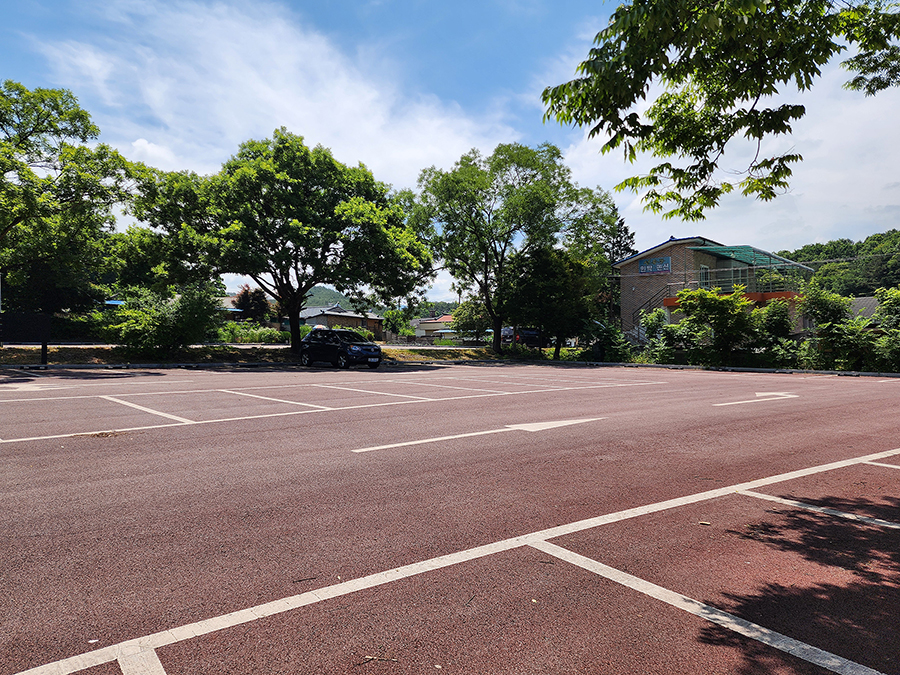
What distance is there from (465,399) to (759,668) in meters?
9.53

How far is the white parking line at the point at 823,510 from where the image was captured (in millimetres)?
4281

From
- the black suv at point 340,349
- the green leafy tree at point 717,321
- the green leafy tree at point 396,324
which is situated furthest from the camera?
the green leafy tree at point 396,324

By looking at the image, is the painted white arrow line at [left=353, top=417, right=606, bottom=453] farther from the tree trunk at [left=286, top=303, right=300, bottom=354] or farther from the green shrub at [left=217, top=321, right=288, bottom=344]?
the green shrub at [left=217, top=321, right=288, bottom=344]

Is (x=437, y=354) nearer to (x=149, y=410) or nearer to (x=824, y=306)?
(x=824, y=306)

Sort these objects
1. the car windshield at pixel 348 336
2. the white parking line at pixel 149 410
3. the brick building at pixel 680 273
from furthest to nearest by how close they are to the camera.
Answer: the brick building at pixel 680 273, the car windshield at pixel 348 336, the white parking line at pixel 149 410

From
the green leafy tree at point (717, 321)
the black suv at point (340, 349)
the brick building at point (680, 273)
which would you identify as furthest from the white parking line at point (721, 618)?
the brick building at point (680, 273)

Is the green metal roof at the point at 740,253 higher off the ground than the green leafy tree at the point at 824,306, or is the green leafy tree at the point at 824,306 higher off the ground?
the green metal roof at the point at 740,253

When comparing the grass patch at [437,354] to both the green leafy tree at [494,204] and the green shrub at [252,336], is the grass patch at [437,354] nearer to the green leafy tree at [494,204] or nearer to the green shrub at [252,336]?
the green leafy tree at [494,204]

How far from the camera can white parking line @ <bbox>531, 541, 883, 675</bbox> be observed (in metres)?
2.43

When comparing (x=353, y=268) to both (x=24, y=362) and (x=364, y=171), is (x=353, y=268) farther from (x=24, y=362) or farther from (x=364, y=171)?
(x=24, y=362)

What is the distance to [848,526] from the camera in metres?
4.22

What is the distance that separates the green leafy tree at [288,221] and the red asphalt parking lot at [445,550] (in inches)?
779

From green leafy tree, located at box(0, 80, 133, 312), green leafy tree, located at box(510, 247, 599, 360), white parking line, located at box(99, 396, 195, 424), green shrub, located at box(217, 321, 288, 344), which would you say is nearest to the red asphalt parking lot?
white parking line, located at box(99, 396, 195, 424)

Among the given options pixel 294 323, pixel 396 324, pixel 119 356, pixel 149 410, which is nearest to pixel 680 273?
pixel 294 323
